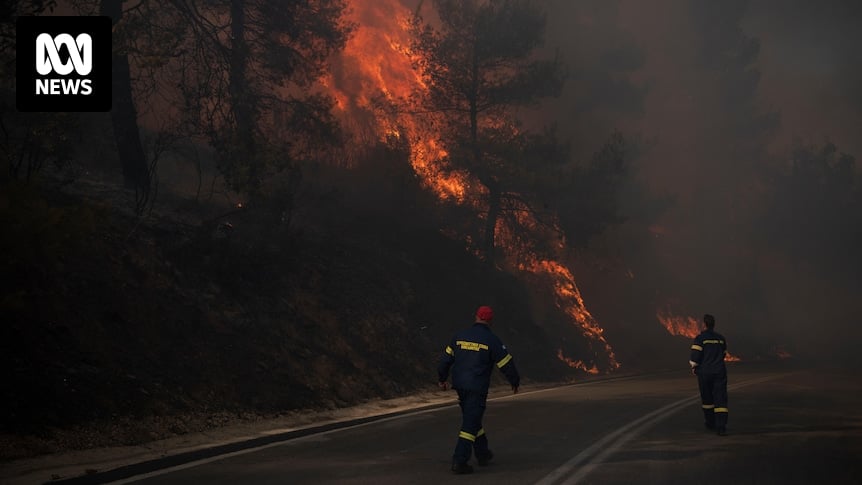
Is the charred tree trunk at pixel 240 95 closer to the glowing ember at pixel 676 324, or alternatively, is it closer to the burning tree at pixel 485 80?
the burning tree at pixel 485 80

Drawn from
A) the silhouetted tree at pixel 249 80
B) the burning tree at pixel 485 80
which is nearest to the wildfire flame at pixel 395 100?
the burning tree at pixel 485 80

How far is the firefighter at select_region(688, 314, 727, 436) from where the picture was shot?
43.9 ft

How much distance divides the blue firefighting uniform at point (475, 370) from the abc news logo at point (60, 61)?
7.96 meters

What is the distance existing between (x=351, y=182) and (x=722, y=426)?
66.2ft

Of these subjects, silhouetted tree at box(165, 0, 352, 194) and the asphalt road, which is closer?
the asphalt road

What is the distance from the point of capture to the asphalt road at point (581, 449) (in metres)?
9.23

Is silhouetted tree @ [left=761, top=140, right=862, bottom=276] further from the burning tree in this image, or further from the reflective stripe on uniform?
the reflective stripe on uniform

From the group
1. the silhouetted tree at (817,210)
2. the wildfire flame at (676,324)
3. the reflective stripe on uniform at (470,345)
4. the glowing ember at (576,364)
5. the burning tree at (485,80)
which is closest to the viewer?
the reflective stripe on uniform at (470,345)

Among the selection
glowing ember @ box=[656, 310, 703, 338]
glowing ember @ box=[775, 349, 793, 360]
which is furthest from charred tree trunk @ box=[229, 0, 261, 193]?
glowing ember @ box=[775, 349, 793, 360]

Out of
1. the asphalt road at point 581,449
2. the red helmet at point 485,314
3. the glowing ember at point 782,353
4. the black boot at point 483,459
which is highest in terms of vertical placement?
the red helmet at point 485,314

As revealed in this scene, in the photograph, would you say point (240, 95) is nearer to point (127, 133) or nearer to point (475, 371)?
point (127, 133)

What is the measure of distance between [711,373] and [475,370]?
5653mm

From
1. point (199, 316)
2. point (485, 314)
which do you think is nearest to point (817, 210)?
point (199, 316)

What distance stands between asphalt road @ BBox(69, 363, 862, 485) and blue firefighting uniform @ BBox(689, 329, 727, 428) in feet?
1.25
